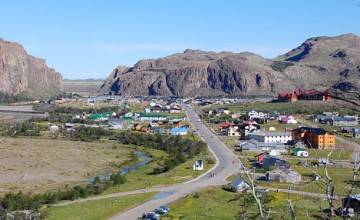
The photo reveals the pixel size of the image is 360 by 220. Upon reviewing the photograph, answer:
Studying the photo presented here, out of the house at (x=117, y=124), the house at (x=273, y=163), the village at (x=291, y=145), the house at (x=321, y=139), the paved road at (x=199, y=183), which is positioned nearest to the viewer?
the paved road at (x=199, y=183)

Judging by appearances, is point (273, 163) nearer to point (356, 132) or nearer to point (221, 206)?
point (221, 206)

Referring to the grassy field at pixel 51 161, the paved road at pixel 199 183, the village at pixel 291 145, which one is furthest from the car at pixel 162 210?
the grassy field at pixel 51 161

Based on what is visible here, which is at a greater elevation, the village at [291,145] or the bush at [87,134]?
the village at [291,145]

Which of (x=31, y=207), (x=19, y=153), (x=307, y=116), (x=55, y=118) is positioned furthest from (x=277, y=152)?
(x=55, y=118)

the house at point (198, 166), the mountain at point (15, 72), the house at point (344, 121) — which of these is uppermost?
the mountain at point (15, 72)

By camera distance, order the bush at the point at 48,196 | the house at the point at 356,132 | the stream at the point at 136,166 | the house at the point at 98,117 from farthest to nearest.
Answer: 1. the house at the point at 98,117
2. the house at the point at 356,132
3. the stream at the point at 136,166
4. the bush at the point at 48,196

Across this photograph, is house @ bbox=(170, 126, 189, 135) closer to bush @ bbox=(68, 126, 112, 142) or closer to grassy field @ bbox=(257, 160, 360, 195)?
bush @ bbox=(68, 126, 112, 142)

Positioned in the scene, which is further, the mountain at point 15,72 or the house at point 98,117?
the mountain at point 15,72

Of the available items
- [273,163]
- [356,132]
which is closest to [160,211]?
[273,163]

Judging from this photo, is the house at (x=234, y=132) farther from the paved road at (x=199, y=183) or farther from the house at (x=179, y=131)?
the paved road at (x=199, y=183)
